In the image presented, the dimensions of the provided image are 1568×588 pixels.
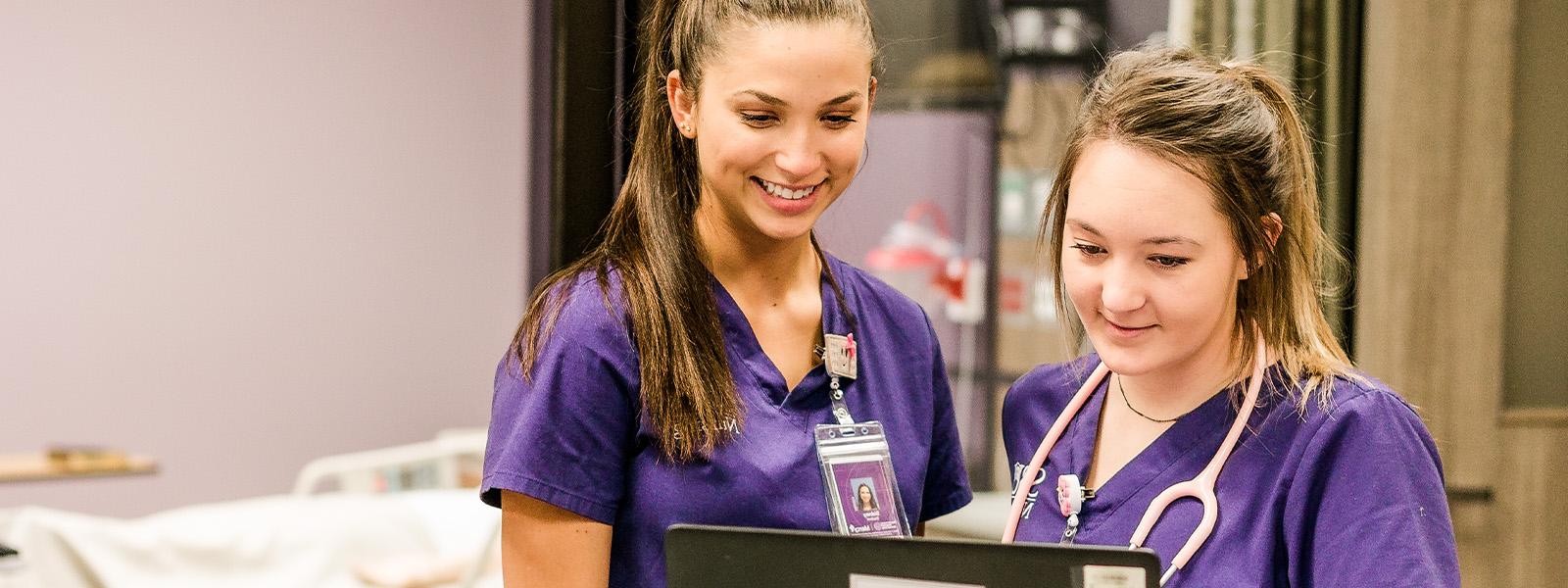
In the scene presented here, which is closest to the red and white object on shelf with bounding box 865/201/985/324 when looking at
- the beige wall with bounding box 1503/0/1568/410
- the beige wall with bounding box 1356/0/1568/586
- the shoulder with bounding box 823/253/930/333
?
the beige wall with bounding box 1356/0/1568/586

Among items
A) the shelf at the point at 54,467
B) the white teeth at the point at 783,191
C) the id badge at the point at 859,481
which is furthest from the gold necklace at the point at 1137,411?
the shelf at the point at 54,467

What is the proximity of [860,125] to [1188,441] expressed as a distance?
1.42 ft

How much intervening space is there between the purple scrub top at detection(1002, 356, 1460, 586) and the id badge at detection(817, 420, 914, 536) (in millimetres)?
174

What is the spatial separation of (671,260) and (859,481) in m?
0.29

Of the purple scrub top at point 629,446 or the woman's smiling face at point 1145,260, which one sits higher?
the woman's smiling face at point 1145,260

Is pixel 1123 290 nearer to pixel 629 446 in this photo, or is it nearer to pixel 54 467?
pixel 629 446

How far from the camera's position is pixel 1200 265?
3.66 ft

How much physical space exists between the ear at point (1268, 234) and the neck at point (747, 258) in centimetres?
47

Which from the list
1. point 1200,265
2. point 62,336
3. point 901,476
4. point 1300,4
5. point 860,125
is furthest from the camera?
point 62,336

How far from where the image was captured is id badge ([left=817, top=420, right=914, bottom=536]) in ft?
4.41

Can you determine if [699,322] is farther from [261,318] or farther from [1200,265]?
[261,318]

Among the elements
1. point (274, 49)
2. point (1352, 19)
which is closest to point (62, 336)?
point (274, 49)

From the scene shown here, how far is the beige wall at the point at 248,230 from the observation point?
3.94m

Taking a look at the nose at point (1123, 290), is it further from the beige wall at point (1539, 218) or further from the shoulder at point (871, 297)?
the beige wall at point (1539, 218)
